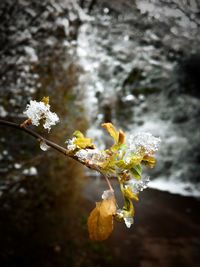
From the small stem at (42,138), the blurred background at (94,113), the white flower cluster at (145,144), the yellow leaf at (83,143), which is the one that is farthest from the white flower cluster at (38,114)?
the blurred background at (94,113)

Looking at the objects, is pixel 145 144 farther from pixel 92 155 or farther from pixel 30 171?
pixel 30 171

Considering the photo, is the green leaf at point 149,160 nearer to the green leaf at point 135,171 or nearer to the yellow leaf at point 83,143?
the green leaf at point 135,171

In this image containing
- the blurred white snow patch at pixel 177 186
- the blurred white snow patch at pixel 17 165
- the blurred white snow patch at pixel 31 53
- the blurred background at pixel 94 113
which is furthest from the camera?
the blurred white snow patch at pixel 177 186

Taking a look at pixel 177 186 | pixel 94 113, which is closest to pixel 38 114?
pixel 94 113

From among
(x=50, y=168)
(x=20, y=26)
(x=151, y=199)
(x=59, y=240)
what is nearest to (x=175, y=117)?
(x=151, y=199)

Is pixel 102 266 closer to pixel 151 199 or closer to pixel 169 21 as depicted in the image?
pixel 151 199

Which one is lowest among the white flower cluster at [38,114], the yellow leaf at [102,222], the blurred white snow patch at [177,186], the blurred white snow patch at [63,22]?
the yellow leaf at [102,222]
